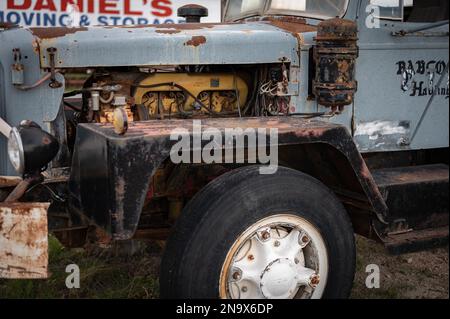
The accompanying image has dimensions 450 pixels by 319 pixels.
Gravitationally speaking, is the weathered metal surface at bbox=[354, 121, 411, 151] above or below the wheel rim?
above

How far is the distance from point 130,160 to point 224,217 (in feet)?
1.70

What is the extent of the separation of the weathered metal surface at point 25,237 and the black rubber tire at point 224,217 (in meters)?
0.58

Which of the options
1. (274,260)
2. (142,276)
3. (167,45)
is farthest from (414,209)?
(142,276)

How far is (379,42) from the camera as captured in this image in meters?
3.64

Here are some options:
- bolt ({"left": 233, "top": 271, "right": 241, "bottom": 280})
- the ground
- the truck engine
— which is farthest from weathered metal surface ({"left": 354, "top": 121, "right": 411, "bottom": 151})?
bolt ({"left": 233, "top": 271, "right": 241, "bottom": 280})

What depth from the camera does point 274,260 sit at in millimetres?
2861

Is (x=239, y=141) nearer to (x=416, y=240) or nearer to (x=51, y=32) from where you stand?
(x=51, y=32)

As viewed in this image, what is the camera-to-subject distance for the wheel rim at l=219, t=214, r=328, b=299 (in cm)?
279

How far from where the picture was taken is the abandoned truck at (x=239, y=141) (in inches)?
107

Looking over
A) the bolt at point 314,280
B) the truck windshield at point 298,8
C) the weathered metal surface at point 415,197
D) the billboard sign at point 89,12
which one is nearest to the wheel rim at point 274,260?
the bolt at point 314,280

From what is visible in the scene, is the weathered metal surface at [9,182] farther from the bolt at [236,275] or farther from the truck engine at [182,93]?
the bolt at [236,275]

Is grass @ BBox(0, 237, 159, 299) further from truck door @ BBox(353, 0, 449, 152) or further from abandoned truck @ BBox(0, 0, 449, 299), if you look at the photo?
truck door @ BBox(353, 0, 449, 152)

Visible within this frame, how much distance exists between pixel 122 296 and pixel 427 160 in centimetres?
238

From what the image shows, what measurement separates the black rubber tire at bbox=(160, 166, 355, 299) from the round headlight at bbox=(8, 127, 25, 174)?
80 centimetres
